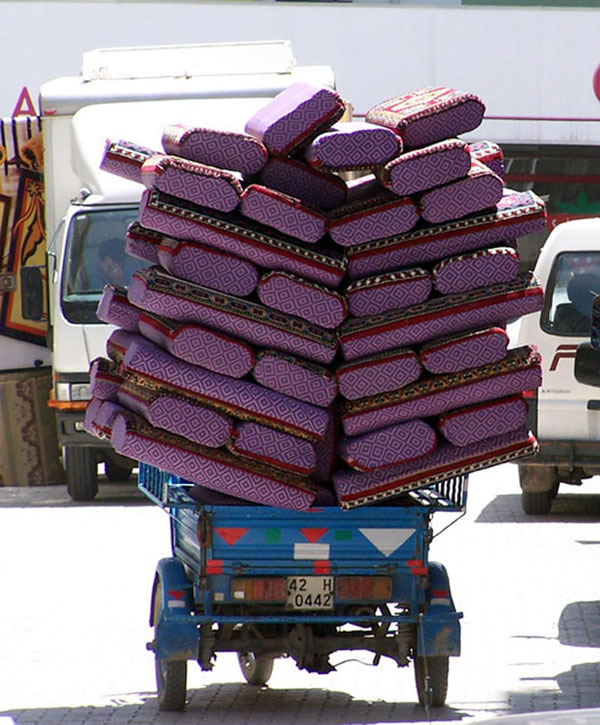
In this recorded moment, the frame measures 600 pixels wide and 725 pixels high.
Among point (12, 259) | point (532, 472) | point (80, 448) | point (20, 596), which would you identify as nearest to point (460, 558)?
point (532, 472)

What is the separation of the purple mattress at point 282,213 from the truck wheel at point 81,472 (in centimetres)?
913

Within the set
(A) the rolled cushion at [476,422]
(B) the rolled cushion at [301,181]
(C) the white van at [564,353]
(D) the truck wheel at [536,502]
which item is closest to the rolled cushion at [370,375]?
(A) the rolled cushion at [476,422]

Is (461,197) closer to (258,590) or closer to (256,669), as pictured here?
(258,590)

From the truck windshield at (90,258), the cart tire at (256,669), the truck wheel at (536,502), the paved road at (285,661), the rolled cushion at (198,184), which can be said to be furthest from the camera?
the truck windshield at (90,258)

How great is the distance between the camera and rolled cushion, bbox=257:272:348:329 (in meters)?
7.39

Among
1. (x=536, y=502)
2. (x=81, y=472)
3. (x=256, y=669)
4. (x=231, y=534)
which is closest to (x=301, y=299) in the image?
(x=231, y=534)

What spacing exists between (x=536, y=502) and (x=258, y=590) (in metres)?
7.75

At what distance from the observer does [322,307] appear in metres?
7.42

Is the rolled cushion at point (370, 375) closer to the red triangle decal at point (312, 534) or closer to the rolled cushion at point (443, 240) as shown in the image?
the rolled cushion at point (443, 240)

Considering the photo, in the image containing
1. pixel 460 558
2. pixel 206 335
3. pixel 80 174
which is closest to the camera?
pixel 206 335

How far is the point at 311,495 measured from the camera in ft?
24.4

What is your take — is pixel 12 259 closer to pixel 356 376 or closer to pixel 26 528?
pixel 26 528

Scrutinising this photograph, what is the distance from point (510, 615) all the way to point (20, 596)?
3006mm

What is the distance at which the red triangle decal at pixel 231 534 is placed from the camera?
746 cm
